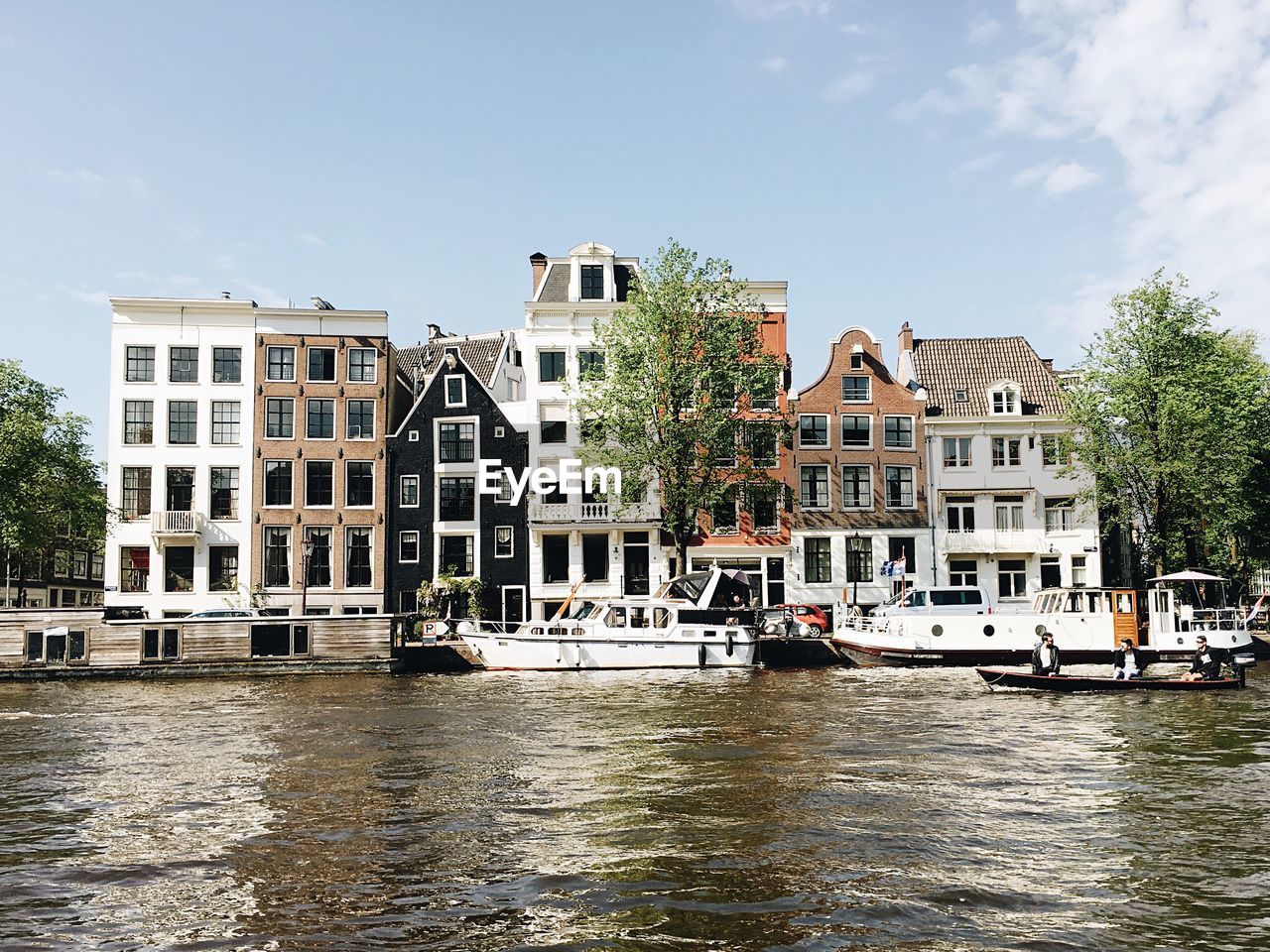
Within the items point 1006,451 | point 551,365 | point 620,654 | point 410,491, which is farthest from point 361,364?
point 1006,451

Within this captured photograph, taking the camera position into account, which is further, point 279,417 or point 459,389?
point 459,389

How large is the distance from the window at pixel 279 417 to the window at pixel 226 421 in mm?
1592

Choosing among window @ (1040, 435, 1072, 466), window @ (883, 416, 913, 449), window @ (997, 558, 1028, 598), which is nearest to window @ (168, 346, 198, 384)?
window @ (883, 416, 913, 449)

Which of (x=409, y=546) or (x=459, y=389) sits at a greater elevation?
(x=459, y=389)

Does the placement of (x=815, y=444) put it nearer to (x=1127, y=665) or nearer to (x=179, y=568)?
(x=1127, y=665)

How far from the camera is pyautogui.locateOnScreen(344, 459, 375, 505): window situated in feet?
200

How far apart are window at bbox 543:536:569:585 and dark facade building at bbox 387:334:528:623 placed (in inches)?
45.1

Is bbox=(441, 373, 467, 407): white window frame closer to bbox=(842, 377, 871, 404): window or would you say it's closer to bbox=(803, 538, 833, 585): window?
bbox=(803, 538, 833, 585): window

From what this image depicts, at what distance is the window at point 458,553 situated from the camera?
61.2 meters

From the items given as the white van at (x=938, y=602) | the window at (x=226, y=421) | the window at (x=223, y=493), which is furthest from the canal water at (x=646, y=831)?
the window at (x=226, y=421)

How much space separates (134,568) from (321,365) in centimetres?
1485

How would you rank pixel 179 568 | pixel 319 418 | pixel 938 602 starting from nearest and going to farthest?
pixel 938 602
pixel 179 568
pixel 319 418

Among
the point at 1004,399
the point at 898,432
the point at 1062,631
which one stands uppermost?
the point at 1004,399

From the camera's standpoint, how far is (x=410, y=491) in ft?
202
